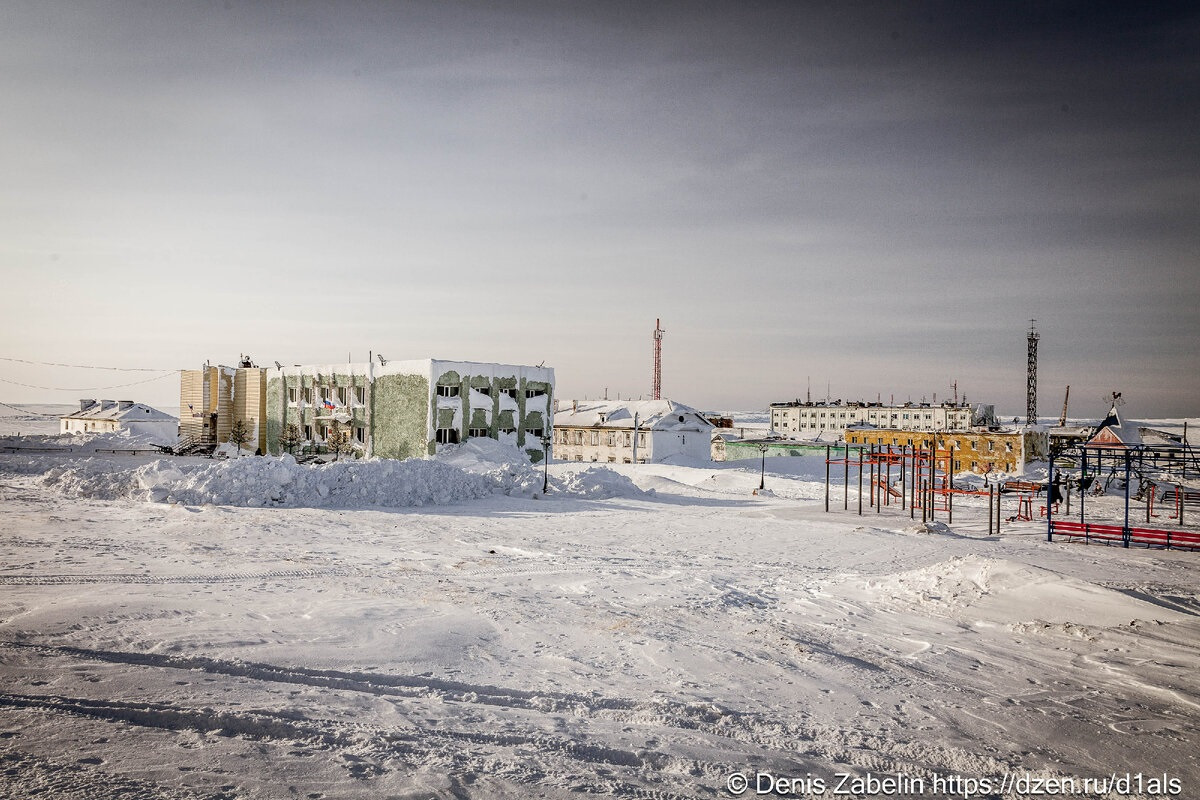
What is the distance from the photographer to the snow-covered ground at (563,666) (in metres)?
6.95

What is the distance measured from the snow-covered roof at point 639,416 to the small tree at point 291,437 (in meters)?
22.9

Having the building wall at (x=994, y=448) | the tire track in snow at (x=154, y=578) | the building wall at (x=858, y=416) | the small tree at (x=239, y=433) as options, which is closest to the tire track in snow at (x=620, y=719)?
the tire track in snow at (x=154, y=578)

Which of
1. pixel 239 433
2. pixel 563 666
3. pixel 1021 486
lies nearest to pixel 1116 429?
pixel 1021 486

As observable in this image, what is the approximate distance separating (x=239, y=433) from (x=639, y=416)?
109ft

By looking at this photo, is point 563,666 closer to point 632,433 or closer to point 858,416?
point 632,433

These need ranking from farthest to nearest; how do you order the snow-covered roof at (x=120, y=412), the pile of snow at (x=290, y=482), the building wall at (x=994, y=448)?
the snow-covered roof at (x=120, y=412), the building wall at (x=994, y=448), the pile of snow at (x=290, y=482)

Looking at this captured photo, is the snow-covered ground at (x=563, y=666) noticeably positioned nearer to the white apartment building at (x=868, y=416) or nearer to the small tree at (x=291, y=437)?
the small tree at (x=291, y=437)

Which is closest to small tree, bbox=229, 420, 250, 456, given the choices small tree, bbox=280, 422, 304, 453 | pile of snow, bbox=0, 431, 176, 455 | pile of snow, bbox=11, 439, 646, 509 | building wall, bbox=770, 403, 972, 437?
small tree, bbox=280, 422, 304, 453

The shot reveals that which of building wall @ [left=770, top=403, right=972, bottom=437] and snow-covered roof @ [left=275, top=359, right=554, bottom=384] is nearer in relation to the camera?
snow-covered roof @ [left=275, top=359, right=554, bottom=384]

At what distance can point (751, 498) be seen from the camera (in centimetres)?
3594

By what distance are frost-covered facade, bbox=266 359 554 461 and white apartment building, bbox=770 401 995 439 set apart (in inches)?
2389

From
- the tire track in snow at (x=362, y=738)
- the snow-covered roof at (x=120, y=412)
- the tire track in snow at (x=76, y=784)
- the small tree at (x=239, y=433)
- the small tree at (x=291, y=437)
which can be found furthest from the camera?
the snow-covered roof at (x=120, y=412)

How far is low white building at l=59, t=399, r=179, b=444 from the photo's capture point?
75.4 metres

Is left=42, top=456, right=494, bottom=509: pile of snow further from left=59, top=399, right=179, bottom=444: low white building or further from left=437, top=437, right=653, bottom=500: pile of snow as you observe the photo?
left=59, top=399, right=179, bottom=444: low white building
